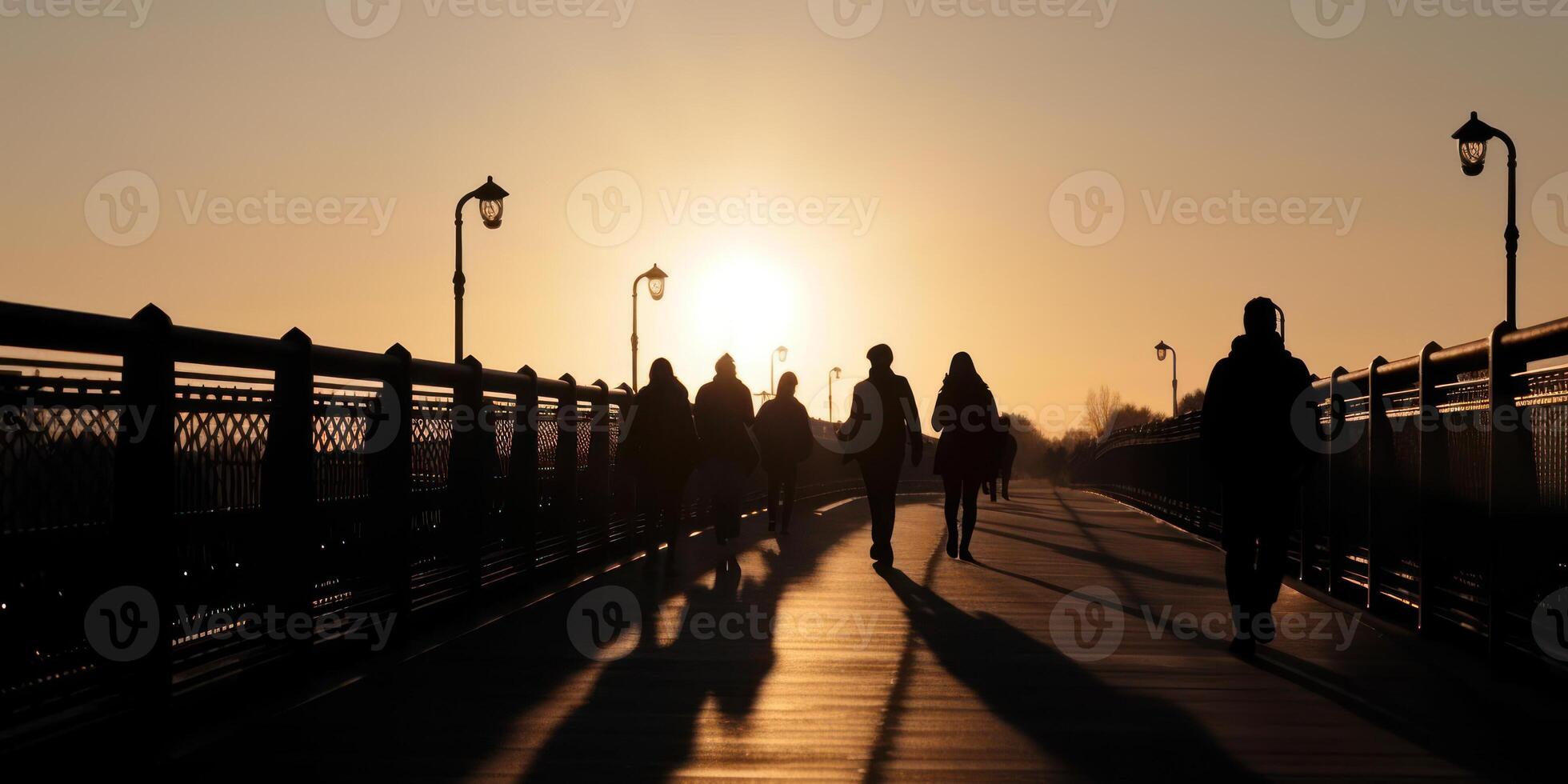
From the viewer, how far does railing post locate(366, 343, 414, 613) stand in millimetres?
9016

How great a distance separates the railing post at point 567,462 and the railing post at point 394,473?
3.83m

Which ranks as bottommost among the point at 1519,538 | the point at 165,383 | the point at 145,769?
the point at 145,769

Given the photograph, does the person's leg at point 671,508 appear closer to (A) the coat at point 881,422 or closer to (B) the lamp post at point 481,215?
(A) the coat at point 881,422

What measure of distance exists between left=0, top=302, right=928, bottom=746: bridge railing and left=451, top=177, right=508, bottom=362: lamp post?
13.1m

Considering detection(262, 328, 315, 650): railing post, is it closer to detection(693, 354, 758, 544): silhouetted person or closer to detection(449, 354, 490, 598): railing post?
detection(449, 354, 490, 598): railing post

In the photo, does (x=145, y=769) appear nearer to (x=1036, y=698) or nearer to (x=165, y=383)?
(x=165, y=383)

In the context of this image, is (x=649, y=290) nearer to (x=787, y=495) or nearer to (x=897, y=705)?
(x=787, y=495)

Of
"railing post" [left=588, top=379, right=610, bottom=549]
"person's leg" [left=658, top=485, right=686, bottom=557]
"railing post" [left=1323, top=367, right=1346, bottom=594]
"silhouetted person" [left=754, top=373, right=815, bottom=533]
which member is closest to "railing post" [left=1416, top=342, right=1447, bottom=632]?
"railing post" [left=1323, top=367, right=1346, bottom=594]

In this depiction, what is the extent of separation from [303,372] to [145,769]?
2.45 metres

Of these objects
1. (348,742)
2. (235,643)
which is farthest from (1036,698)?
(235,643)

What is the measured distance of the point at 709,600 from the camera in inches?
455

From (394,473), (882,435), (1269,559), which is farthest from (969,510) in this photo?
(394,473)

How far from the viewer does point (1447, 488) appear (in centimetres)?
900

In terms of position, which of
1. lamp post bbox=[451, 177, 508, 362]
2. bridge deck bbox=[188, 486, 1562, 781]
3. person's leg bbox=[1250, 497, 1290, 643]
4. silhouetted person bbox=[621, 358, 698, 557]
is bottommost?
bridge deck bbox=[188, 486, 1562, 781]
